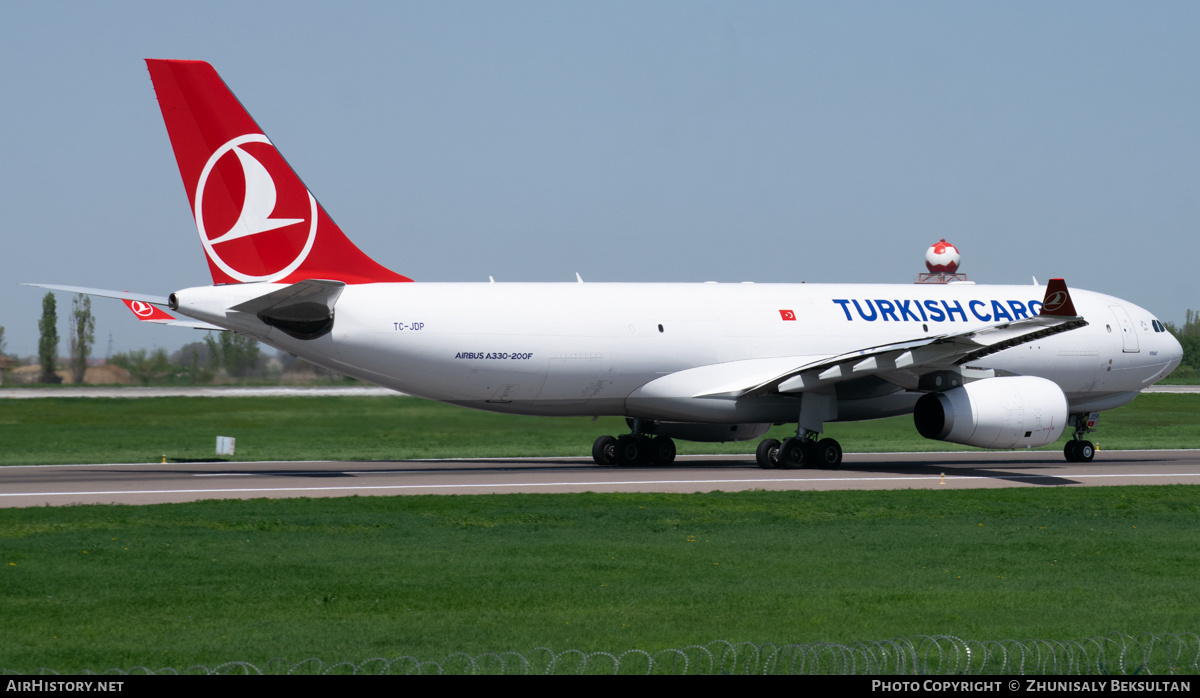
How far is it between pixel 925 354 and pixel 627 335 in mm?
6404

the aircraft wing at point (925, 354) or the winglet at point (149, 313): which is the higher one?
the winglet at point (149, 313)

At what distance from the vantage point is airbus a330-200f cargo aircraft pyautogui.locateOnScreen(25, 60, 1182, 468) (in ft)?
84.7

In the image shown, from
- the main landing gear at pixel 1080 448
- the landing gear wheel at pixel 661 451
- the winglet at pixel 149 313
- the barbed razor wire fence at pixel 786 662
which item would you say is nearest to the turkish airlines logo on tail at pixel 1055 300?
the main landing gear at pixel 1080 448

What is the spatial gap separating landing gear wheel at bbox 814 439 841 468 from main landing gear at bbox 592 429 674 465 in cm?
411

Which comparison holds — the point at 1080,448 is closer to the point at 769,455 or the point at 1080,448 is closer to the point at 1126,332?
the point at 1126,332

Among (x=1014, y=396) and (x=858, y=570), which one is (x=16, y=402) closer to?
(x=1014, y=396)

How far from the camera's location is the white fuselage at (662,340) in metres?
27.0

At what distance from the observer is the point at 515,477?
26906 millimetres

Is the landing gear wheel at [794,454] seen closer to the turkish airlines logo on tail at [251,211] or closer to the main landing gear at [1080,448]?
the main landing gear at [1080,448]

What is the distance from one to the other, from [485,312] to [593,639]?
1770 centimetres

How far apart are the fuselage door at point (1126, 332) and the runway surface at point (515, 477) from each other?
9.31ft

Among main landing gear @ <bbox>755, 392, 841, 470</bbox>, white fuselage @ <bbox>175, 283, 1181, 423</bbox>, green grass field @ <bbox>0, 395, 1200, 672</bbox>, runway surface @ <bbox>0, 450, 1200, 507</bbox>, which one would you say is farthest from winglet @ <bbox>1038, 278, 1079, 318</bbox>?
main landing gear @ <bbox>755, 392, 841, 470</bbox>

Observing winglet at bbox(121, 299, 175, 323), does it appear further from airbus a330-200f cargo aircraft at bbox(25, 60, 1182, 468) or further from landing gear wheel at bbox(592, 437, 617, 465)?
landing gear wheel at bbox(592, 437, 617, 465)

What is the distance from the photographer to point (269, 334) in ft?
85.1
